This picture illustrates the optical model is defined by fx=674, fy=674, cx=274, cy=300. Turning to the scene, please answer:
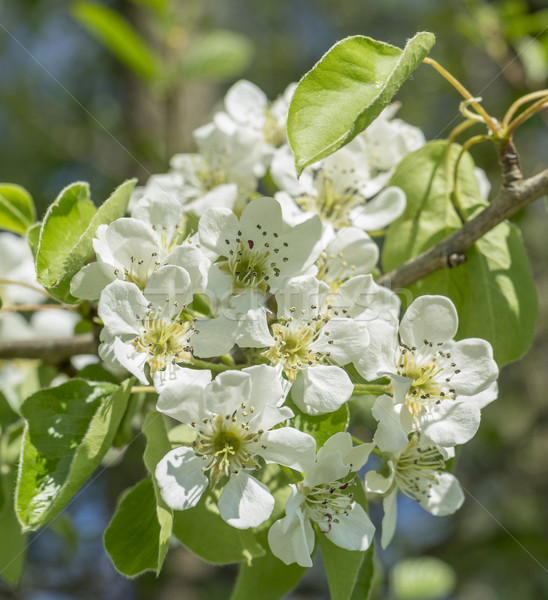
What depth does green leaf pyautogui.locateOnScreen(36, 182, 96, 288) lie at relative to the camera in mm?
1052

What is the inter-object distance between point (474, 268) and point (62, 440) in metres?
0.78

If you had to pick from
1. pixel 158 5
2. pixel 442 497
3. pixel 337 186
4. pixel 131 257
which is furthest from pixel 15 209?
pixel 158 5

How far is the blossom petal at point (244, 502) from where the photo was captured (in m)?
0.97

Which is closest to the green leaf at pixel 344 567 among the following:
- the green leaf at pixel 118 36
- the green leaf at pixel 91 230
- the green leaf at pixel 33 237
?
the green leaf at pixel 91 230

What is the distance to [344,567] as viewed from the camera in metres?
1.05

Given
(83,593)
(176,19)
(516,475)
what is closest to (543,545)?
(516,475)

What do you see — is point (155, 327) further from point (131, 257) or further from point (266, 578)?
point (266, 578)

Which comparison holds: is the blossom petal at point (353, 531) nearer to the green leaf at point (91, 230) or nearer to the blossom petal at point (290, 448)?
the blossom petal at point (290, 448)

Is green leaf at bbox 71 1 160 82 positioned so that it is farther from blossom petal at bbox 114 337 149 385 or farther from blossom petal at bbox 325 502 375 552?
blossom petal at bbox 325 502 375 552

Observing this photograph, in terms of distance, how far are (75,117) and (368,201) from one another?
3.74 m

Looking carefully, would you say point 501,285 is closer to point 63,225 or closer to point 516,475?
point 63,225

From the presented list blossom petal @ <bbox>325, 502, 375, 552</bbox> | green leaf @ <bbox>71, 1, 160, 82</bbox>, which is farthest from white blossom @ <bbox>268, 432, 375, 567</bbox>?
green leaf @ <bbox>71, 1, 160, 82</bbox>

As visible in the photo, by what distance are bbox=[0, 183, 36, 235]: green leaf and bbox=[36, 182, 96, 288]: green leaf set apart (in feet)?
1.10

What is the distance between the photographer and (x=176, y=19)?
3.04 m
